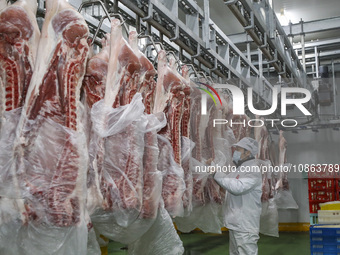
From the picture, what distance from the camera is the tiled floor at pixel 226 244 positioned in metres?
5.41

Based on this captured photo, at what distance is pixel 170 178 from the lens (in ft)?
12.8

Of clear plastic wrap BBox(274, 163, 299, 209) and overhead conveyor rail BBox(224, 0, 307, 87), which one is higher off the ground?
overhead conveyor rail BBox(224, 0, 307, 87)

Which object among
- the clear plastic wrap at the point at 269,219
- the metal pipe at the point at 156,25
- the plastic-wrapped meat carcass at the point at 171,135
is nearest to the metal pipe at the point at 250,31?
the metal pipe at the point at 156,25

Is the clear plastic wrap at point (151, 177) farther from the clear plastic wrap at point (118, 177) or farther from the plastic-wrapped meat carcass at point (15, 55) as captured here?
the plastic-wrapped meat carcass at point (15, 55)

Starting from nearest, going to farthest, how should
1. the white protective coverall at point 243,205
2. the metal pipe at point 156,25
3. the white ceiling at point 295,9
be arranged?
the metal pipe at point 156,25 < the white protective coverall at point 243,205 < the white ceiling at point 295,9

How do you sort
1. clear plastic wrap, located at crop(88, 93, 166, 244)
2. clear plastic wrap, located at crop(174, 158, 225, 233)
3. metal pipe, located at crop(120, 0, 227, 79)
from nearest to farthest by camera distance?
clear plastic wrap, located at crop(88, 93, 166, 244) → metal pipe, located at crop(120, 0, 227, 79) → clear plastic wrap, located at crop(174, 158, 225, 233)

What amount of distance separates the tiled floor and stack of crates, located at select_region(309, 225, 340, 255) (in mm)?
167

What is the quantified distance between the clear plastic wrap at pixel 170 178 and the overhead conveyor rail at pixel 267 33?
153cm

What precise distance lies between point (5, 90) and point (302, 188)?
3.34 metres

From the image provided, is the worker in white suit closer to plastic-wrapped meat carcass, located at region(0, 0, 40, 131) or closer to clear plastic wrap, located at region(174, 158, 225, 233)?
clear plastic wrap, located at region(174, 158, 225, 233)

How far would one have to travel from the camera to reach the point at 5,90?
2.60m

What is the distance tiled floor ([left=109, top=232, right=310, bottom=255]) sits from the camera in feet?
17.8

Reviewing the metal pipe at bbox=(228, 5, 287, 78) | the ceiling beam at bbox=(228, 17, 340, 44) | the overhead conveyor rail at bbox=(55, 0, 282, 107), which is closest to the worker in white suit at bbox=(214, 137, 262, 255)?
the overhead conveyor rail at bbox=(55, 0, 282, 107)

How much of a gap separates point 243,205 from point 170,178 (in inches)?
57.6
